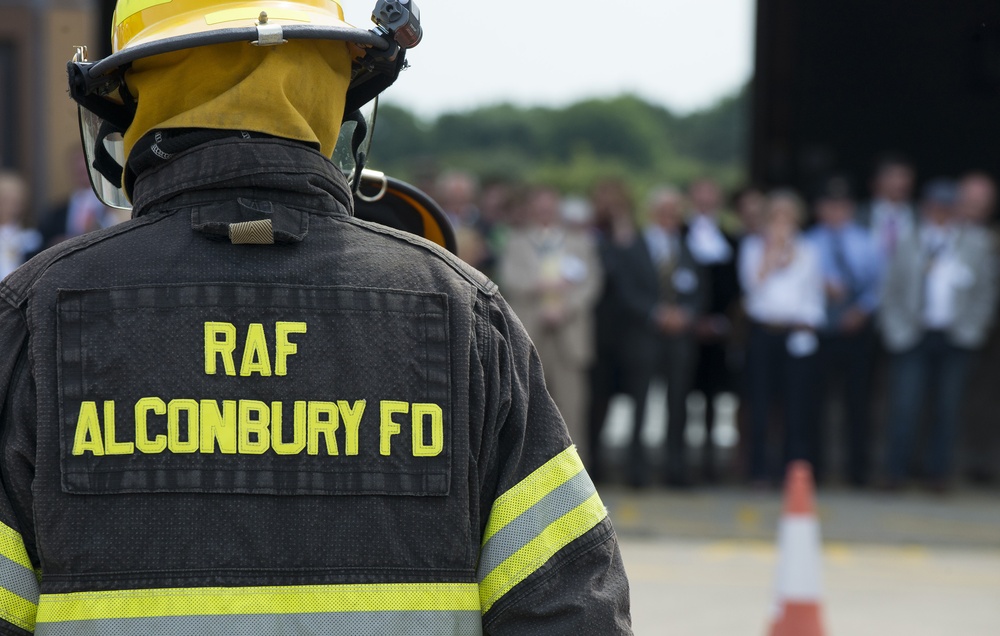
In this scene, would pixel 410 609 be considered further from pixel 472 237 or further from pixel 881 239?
pixel 881 239

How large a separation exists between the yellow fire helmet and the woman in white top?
7605mm

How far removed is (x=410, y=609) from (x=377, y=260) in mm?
448

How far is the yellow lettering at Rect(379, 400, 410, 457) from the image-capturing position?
1.78 metres

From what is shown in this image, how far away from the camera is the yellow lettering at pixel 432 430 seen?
179 centimetres

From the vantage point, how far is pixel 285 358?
5.77 feet

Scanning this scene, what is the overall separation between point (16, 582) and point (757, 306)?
822cm

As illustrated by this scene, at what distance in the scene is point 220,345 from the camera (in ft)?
5.74

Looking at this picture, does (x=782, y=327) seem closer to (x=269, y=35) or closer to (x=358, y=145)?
Answer: (x=358, y=145)

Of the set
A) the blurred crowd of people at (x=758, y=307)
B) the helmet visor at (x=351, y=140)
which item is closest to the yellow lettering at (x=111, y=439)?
the helmet visor at (x=351, y=140)

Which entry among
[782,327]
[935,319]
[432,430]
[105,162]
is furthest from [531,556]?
[935,319]

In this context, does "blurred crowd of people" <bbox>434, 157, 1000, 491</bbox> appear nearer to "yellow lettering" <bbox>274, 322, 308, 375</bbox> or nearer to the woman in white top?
the woman in white top

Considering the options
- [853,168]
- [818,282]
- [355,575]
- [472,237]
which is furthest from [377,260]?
[853,168]

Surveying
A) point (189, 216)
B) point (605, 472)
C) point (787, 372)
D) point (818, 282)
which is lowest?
point (605, 472)

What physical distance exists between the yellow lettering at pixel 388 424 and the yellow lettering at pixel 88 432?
34 cm
